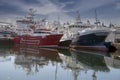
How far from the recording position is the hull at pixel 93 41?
142 feet

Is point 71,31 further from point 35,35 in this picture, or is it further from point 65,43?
point 35,35

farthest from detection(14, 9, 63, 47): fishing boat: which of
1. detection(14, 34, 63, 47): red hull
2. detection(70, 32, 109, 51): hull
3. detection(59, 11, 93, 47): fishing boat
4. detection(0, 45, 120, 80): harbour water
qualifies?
detection(0, 45, 120, 80): harbour water

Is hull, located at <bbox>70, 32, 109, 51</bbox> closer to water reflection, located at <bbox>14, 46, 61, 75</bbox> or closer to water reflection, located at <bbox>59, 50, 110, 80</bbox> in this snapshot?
water reflection, located at <bbox>14, 46, 61, 75</bbox>

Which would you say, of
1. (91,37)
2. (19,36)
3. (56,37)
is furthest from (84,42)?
(19,36)

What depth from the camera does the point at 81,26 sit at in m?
53.6

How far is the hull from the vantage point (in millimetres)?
43281

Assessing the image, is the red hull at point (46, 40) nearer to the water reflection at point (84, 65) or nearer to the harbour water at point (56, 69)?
the water reflection at point (84, 65)

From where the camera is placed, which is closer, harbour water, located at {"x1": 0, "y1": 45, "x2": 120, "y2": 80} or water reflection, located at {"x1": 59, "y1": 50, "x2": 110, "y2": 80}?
harbour water, located at {"x1": 0, "y1": 45, "x2": 120, "y2": 80}

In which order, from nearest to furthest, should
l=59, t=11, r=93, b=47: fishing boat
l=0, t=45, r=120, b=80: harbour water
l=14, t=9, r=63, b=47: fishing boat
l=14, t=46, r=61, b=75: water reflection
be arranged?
l=0, t=45, r=120, b=80: harbour water, l=14, t=46, r=61, b=75: water reflection, l=14, t=9, r=63, b=47: fishing boat, l=59, t=11, r=93, b=47: fishing boat

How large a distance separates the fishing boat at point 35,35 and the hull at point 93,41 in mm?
4579

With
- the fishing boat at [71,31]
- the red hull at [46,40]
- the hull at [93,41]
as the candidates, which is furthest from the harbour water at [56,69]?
the fishing boat at [71,31]

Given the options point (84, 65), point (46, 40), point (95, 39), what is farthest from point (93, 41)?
point (84, 65)

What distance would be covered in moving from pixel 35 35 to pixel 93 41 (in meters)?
12.8

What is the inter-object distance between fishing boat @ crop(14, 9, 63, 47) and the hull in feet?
15.0
